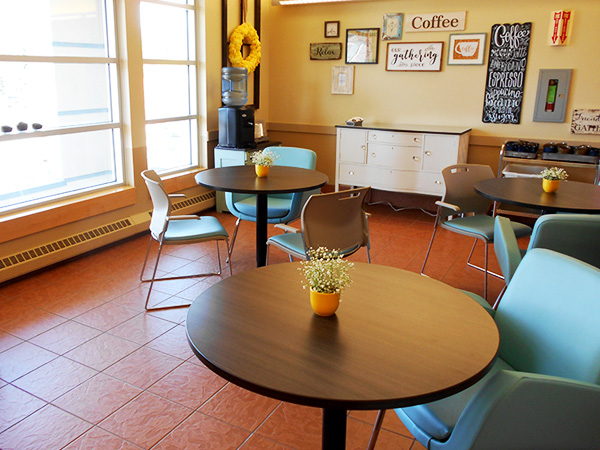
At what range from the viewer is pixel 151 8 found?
508 cm

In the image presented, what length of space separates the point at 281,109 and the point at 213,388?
4868mm

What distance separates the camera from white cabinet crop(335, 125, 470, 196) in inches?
219

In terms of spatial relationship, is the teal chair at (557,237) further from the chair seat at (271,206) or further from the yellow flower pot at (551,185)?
the chair seat at (271,206)

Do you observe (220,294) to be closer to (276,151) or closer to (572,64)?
(276,151)

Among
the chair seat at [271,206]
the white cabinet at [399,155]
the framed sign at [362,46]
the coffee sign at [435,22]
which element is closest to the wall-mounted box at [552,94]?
the white cabinet at [399,155]

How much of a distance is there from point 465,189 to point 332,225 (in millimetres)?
1618

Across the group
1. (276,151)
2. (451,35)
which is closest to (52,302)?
Result: (276,151)

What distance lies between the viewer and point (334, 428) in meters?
1.66

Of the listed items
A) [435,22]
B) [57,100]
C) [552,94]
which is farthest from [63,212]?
[552,94]

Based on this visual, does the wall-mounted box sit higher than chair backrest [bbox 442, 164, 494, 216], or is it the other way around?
the wall-mounted box

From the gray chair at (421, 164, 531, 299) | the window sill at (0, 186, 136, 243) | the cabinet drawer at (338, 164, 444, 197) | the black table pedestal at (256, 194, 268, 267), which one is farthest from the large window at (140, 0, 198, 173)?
the gray chair at (421, 164, 531, 299)

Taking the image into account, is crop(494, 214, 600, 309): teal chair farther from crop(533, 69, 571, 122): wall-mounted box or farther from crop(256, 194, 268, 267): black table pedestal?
crop(533, 69, 571, 122): wall-mounted box

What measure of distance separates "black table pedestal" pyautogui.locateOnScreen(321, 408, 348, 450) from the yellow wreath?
4.95m

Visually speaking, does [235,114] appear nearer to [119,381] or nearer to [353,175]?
[353,175]
